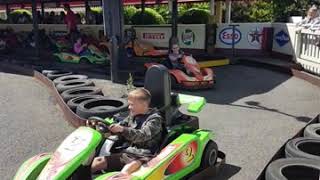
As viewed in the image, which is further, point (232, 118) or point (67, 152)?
point (232, 118)

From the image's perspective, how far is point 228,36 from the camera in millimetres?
12555

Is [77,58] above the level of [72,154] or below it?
below

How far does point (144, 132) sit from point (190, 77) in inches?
183

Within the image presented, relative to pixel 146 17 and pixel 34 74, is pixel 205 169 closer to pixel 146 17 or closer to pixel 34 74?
pixel 34 74

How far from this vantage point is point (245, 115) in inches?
237

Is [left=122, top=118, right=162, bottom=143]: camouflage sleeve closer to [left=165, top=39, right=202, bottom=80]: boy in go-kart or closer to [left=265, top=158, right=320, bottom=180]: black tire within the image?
[left=265, top=158, right=320, bottom=180]: black tire

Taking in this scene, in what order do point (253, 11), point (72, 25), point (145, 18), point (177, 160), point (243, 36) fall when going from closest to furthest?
1. point (177, 160)
2. point (243, 36)
3. point (72, 25)
4. point (145, 18)
5. point (253, 11)

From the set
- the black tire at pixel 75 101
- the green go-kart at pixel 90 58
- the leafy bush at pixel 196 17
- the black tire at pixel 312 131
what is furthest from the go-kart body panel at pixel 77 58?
the black tire at pixel 312 131

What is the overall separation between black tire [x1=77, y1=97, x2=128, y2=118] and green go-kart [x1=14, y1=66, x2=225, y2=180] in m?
1.20

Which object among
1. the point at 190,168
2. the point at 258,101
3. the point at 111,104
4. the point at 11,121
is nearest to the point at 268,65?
the point at 258,101

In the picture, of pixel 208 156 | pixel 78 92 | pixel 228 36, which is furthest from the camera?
→ pixel 228 36

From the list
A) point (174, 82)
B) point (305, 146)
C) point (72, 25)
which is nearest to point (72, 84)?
point (174, 82)

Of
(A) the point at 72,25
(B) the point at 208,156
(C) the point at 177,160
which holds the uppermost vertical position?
(A) the point at 72,25

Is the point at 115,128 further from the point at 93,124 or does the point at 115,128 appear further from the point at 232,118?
the point at 232,118
